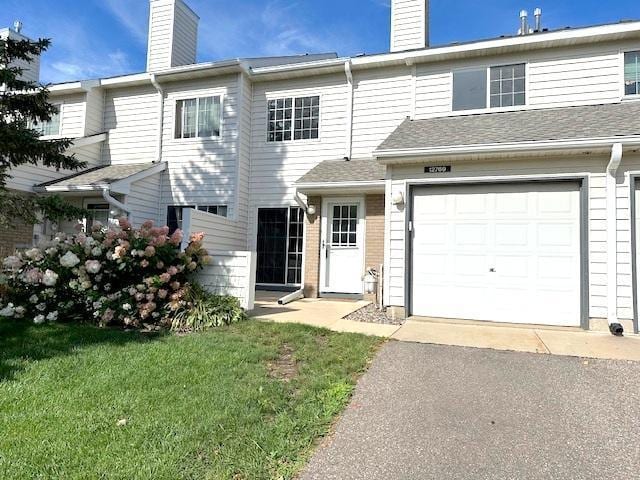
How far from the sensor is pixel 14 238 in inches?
437

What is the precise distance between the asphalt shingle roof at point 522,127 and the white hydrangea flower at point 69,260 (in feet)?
17.3

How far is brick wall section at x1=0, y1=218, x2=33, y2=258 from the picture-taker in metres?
10.8

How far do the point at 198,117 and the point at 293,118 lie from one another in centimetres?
274

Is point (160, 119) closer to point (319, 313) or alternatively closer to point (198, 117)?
point (198, 117)

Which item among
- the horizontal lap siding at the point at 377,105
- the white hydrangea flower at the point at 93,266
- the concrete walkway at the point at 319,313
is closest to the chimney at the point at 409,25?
the horizontal lap siding at the point at 377,105

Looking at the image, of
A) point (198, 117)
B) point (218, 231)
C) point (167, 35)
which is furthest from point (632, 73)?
point (167, 35)

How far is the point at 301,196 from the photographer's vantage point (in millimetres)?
10219

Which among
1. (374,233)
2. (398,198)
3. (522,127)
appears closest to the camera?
(398,198)

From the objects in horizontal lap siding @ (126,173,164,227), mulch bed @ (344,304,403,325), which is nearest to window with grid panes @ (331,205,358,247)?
mulch bed @ (344,304,403,325)

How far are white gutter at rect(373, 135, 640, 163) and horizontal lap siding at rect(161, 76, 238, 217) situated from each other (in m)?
5.24

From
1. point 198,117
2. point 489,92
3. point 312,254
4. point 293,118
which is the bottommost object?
point 312,254

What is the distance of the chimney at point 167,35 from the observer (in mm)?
12719

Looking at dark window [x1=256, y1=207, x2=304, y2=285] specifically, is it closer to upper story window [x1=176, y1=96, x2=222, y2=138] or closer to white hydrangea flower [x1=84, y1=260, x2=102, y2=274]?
upper story window [x1=176, y1=96, x2=222, y2=138]

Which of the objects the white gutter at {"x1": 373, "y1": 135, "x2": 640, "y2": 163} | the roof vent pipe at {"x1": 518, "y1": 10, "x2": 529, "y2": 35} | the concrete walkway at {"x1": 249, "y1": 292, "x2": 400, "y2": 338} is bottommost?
the concrete walkway at {"x1": 249, "y1": 292, "x2": 400, "y2": 338}
